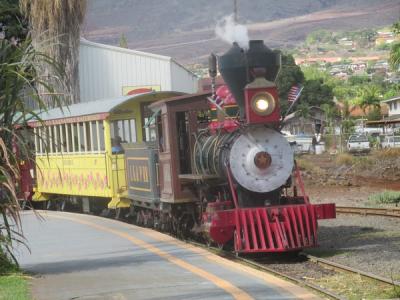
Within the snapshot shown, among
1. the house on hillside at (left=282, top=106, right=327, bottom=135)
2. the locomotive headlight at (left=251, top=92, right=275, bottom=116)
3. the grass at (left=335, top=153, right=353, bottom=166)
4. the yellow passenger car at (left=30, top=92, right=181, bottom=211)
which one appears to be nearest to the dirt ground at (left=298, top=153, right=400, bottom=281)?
the grass at (left=335, top=153, right=353, bottom=166)

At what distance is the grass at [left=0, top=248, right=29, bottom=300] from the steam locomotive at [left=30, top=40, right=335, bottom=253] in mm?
1341

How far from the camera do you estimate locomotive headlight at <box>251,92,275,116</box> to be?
45.5ft

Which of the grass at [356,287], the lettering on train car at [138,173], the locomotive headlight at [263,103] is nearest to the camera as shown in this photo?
the grass at [356,287]

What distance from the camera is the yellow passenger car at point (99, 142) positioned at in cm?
1998

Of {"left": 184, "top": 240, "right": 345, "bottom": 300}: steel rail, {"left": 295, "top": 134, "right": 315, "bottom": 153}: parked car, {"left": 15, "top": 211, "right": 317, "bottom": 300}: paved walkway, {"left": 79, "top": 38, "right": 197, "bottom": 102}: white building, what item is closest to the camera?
{"left": 15, "top": 211, "right": 317, "bottom": 300}: paved walkway

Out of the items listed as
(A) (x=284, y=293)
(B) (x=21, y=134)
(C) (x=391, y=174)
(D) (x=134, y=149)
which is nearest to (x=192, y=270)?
(A) (x=284, y=293)

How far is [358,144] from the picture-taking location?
5778 cm

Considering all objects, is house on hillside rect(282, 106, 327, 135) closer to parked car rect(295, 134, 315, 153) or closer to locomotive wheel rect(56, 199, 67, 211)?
parked car rect(295, 134, 315, 153)

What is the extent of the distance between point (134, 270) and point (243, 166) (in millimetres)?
3425

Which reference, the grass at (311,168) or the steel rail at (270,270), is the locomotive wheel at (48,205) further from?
the grass at (311,168)

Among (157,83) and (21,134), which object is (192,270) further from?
(157,83)

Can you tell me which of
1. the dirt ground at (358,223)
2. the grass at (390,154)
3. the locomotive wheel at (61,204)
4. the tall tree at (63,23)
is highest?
the tall tree at (63,23)

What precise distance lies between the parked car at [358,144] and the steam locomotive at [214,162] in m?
35.0

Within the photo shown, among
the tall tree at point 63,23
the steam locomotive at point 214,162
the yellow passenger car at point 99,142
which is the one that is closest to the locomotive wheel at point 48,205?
the yellow passenger car at point 99,142
